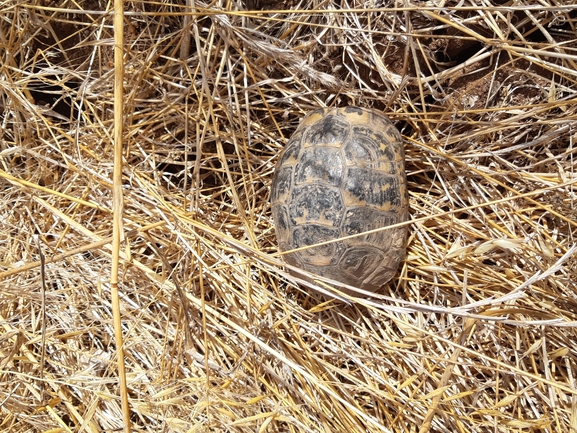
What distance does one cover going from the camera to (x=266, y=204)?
1.50 m

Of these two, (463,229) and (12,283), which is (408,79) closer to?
(463,229)

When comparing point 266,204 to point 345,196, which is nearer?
point 345,196

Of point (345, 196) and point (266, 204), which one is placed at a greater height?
point (345, 196)

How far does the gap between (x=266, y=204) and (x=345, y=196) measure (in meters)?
0.36

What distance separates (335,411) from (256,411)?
21 centimetres

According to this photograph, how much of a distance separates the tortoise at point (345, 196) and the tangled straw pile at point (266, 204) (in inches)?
5.1

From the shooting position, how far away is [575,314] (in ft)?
3.96

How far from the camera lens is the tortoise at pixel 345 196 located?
4.04 ft

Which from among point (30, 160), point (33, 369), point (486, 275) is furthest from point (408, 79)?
point (33, 369)

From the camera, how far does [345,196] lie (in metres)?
1.22

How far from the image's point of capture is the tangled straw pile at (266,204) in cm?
124

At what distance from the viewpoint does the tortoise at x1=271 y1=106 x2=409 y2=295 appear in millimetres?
1231

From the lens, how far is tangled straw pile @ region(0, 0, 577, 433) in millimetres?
1244

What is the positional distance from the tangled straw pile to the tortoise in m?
0.13
